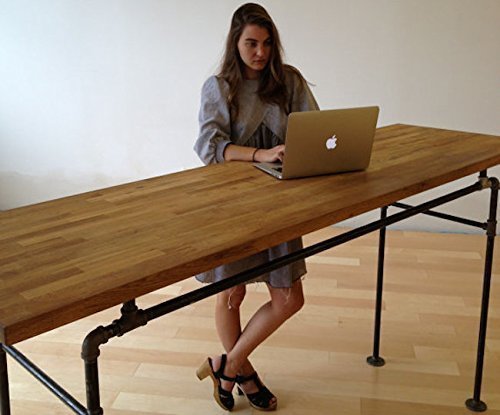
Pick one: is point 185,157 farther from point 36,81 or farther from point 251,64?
point 251,64

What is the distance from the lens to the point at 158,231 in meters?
1.48

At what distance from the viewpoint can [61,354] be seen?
110 inches

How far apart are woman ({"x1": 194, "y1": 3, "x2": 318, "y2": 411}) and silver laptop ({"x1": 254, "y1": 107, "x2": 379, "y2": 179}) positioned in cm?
17

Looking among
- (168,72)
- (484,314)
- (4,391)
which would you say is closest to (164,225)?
(4,391)

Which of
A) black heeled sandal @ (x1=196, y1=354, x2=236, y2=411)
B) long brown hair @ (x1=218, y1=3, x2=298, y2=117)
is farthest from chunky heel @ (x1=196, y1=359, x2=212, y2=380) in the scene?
long brown hair @ (x1=218, y1=3, x2=298, y2=117)

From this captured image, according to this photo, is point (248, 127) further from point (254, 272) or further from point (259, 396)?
point (259, 396)

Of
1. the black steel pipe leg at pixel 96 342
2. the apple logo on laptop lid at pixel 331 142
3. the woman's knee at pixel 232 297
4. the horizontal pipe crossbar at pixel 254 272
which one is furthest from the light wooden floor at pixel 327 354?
the black steel pipe leg at pixel 96 342

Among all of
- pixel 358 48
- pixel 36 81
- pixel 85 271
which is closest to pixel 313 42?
pixel 358 48

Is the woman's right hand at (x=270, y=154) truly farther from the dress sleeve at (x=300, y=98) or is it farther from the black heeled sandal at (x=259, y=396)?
the black heeled sandal at (x=259, y=396)

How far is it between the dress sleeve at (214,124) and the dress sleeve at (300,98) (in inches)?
8.9

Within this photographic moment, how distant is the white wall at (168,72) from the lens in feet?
13.2

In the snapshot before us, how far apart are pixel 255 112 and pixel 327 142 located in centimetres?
38

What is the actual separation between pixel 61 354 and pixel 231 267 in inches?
40.8

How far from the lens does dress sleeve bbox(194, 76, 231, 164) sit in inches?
83.8
